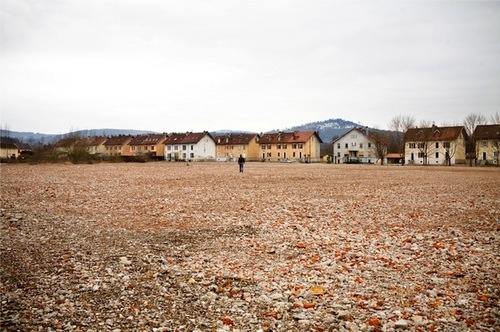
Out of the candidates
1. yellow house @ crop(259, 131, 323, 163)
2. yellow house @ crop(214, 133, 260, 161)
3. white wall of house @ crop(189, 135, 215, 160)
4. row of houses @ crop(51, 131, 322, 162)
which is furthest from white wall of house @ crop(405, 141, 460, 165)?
white wall of house @ crop(189, 135, 215, 160)

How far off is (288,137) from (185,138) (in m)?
32.9

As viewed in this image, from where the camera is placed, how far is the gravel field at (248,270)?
4957mm

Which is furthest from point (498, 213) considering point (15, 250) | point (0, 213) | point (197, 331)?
point (0, 213)

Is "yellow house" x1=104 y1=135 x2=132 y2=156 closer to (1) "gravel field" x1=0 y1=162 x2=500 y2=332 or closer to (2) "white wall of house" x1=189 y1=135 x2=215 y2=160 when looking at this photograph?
(2) "white wall of house" x1=189 y1=135 x2=215 y2=160

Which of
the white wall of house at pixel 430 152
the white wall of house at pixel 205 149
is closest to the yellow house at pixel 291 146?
the white wall of house at pixel 205 149

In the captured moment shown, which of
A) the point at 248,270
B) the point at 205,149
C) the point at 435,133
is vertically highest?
the point at 435,133

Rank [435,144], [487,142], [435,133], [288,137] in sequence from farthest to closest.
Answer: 1. [288,137]
2. [435,133]
3. [435,144]
4. [487,142]

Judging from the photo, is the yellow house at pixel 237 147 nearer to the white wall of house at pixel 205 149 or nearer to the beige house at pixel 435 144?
the white wall of house at pixel 205 149

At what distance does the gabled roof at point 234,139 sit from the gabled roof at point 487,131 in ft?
200

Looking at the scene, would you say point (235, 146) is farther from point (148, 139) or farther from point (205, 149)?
point (148, 139)

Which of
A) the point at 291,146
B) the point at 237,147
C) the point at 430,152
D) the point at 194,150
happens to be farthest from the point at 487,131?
the point at 194,150

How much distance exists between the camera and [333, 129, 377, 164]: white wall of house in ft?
318

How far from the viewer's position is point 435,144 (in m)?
85.8

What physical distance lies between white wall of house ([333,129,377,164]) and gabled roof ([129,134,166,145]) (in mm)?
59234
